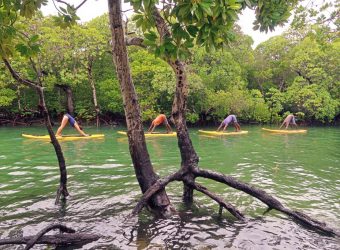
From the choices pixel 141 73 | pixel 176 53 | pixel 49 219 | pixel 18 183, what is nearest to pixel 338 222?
pixel 176 53

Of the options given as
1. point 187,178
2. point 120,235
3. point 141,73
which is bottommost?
point 120,235

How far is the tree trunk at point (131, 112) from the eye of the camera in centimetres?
562

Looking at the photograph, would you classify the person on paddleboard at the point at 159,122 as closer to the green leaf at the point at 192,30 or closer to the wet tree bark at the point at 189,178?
the wet tree bark at the point at 189,178

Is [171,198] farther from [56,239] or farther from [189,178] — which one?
[56,239]

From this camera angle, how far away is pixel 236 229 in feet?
18.5

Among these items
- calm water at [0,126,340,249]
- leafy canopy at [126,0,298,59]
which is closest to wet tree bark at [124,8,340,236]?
calm water at [0,126,340,249]

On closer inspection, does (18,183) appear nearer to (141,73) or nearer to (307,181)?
(307,181)

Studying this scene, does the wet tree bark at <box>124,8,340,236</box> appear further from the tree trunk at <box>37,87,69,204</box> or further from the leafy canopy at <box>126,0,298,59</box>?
the tree trunk at <box>37,87,69,204</box>

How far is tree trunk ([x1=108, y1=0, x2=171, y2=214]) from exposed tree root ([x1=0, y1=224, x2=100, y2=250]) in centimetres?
128

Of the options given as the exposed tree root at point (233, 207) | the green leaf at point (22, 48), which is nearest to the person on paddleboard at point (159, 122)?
the exposed tree root at point (233, 207)

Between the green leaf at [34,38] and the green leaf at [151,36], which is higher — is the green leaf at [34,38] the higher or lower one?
the higher one

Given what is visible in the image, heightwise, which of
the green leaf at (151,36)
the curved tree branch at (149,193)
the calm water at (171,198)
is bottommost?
the calm water at (171,198)

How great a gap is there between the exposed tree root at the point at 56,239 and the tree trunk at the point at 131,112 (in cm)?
128

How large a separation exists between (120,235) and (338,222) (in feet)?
12.0
